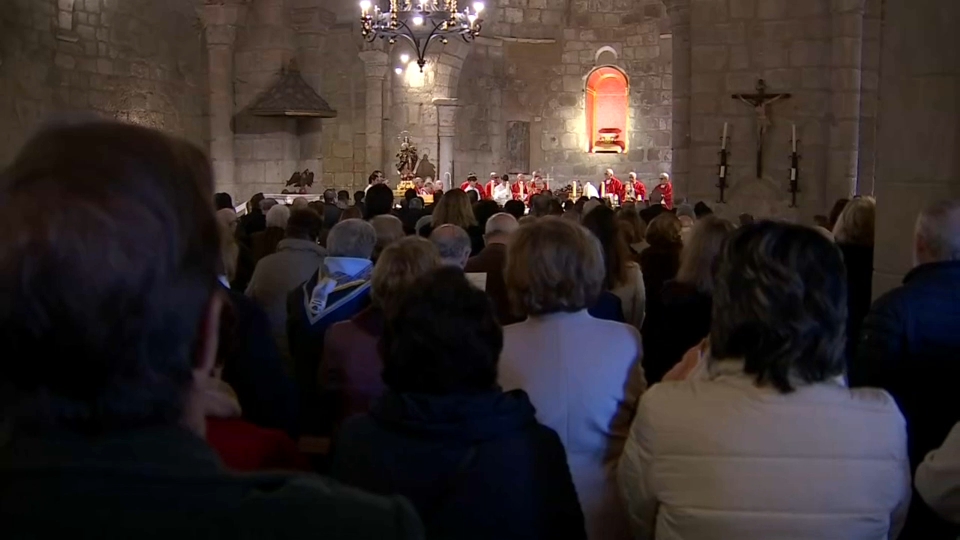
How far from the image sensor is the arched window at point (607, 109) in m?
20.3

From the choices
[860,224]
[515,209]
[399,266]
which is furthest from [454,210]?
[399,266]

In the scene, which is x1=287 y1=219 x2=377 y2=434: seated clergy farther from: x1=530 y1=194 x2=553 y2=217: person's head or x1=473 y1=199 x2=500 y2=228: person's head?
x1=530 y1=194 x2=553 y2=217: person's head

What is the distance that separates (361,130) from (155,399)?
53.4ft

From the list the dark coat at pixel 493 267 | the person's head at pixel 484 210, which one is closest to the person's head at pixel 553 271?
the dark coat at pixel 493 267

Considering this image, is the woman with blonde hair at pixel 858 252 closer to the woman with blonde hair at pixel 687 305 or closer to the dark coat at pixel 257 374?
the woman with blonde hair at pixel 687 305

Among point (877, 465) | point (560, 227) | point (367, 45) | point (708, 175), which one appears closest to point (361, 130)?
point (367, 45)

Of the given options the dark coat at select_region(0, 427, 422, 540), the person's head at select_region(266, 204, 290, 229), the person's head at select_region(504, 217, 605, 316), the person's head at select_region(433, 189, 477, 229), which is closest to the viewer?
the dark coat at select_region(0, 427, 422, 540)

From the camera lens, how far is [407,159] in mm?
16156

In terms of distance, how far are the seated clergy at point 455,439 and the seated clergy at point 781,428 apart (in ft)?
0.79

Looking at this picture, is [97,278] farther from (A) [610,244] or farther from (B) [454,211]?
(B) [454,211]

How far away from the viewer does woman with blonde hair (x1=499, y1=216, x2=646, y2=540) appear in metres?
2.38

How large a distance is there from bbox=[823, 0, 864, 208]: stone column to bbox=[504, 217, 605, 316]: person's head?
8.79 meters

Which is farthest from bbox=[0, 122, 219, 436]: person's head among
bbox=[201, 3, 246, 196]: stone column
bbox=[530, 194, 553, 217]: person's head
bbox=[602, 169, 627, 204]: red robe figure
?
bbox=[602, 169, 627, 204]: red robe figure

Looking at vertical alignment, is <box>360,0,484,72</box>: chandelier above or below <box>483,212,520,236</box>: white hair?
above
